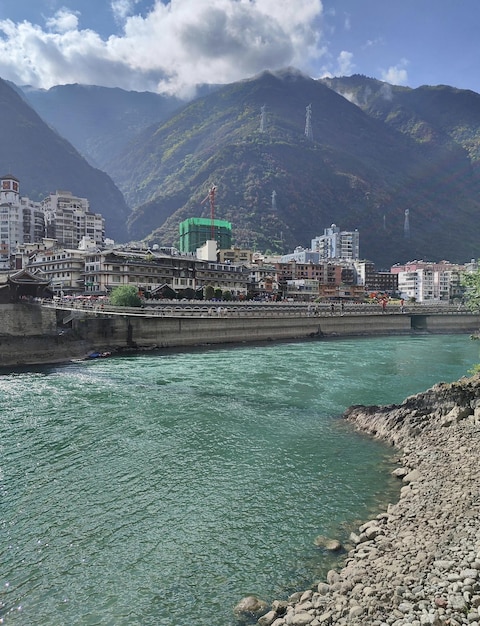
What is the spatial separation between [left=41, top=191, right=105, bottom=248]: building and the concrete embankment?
67.6 m

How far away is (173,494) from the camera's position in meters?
12.1

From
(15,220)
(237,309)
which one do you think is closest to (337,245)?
(15,220)

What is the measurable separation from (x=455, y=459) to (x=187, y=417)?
12.1 metres

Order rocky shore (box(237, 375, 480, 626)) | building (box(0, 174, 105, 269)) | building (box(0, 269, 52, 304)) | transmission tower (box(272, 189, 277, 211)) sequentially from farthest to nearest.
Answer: transmission tower (box(272, 189, 277, 211)) < building (box(0, 174, 105, 269)) < building (box(0, 269, 52, 304)) < rocky shore (box(237, 375, 480, 626))

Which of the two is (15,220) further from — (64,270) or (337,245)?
(337,245)

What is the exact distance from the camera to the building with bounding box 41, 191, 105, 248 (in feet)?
355

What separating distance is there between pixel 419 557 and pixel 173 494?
276 inches

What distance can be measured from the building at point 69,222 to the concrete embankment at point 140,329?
67.6 m

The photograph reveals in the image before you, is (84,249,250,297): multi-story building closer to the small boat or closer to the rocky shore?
the small boat

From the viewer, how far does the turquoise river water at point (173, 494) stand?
27.0 ft

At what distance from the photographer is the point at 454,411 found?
14750mm

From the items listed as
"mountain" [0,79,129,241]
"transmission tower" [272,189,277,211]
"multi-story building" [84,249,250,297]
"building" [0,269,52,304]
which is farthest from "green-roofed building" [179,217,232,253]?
"building" [0,269,52,304]

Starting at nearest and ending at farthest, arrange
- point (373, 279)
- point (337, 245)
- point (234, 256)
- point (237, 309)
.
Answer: point (237, 309)
point (234, 256)
point (373, 279)
point (337, 245)

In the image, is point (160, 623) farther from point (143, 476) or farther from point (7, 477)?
point (7, 477)
